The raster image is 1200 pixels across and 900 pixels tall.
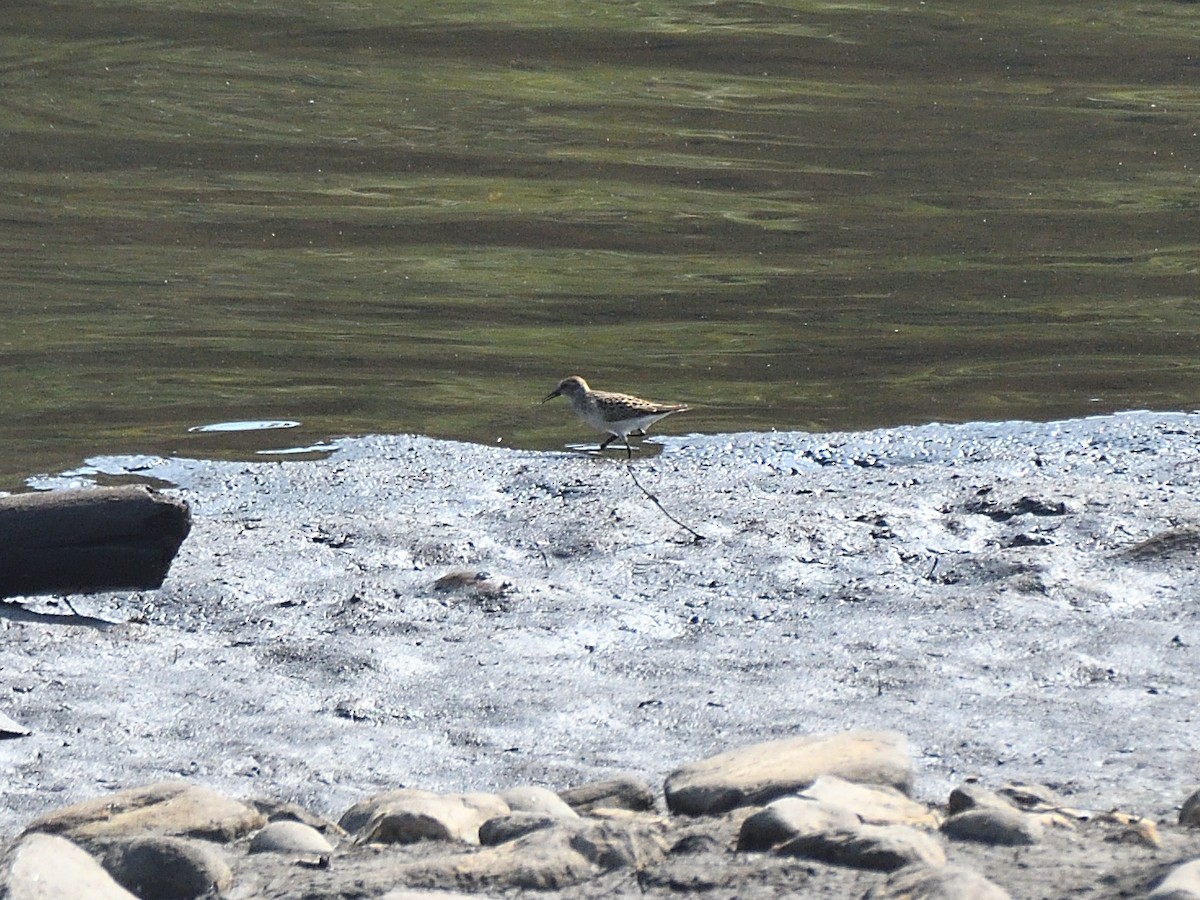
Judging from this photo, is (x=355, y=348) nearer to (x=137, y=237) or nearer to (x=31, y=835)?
(x=137, y=237)

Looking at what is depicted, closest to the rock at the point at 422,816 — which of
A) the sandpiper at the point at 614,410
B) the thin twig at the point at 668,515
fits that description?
the thin twig at the point at 668,515

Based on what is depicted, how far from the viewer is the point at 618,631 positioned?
17.7 feet

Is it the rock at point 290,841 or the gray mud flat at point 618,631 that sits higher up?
the rock at point 290,841

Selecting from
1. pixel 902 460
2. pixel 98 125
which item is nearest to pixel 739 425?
pixel 902 460

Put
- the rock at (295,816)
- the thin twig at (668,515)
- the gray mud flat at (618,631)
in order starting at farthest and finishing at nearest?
the thin twig at (668,515), the gray mud flat at (618,631), the rock at (295,816)

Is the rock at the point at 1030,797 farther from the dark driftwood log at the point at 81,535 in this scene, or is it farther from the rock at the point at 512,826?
the dark driftwood log at the point at 81,535

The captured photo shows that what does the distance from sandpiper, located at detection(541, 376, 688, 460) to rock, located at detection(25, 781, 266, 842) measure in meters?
3.91

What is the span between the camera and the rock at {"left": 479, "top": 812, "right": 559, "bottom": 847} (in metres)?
3.62

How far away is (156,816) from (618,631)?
1833mm

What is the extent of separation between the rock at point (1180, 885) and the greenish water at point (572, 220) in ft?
16.9

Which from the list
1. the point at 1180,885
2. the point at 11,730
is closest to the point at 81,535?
the point at 11,730

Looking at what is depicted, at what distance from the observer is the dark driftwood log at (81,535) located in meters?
5.39

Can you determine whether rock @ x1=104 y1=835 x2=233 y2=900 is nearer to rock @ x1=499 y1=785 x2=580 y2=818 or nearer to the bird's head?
rock @ x1=499 y1=785 x2=580 y2=818

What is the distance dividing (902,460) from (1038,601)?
212 centimetres
